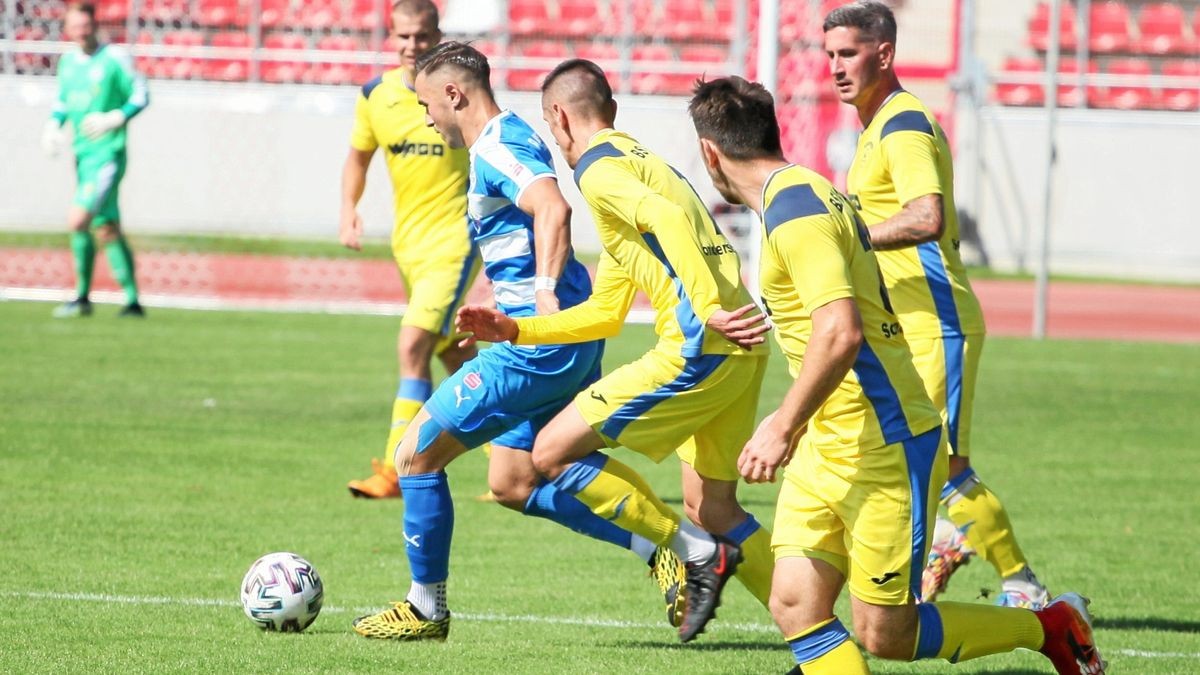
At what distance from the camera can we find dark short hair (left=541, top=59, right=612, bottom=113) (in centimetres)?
566

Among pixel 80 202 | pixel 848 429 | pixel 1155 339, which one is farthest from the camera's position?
pixel 1155 339

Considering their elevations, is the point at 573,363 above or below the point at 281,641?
above

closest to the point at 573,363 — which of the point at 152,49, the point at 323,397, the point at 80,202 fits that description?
the point at 323,397

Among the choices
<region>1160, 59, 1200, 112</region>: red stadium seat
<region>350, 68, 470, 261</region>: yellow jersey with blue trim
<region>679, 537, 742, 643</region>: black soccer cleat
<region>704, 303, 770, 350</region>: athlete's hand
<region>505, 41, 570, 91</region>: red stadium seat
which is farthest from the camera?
<region>1160, 59, 1200, 112</region>: red stadium seat

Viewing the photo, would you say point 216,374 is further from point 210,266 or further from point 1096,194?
point 1096,194

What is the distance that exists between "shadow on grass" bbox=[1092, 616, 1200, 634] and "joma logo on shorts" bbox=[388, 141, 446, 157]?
4266 mm

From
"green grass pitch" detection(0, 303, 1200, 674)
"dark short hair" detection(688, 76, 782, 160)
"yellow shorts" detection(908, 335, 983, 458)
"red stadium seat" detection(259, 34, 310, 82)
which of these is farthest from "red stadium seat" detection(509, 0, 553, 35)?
"dark short hair" detection(688, 76, 782, 160)

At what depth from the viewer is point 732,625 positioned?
6141 mm

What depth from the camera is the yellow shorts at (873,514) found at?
4.36 meters

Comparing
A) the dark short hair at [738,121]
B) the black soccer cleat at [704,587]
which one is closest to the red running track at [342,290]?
the black soccer cleat at [704,587]

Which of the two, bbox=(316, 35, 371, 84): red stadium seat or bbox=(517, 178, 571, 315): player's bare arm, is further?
bbox=(316, 35, 371, 84): red stadium seat

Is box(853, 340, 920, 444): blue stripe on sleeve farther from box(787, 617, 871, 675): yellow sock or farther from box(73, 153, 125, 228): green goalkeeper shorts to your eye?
box(73, 153, 125, 228): green goalkeeper shorts

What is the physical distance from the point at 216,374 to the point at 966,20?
51.3ft

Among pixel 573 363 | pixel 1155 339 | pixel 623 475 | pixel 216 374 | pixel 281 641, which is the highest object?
pixel 573 363
